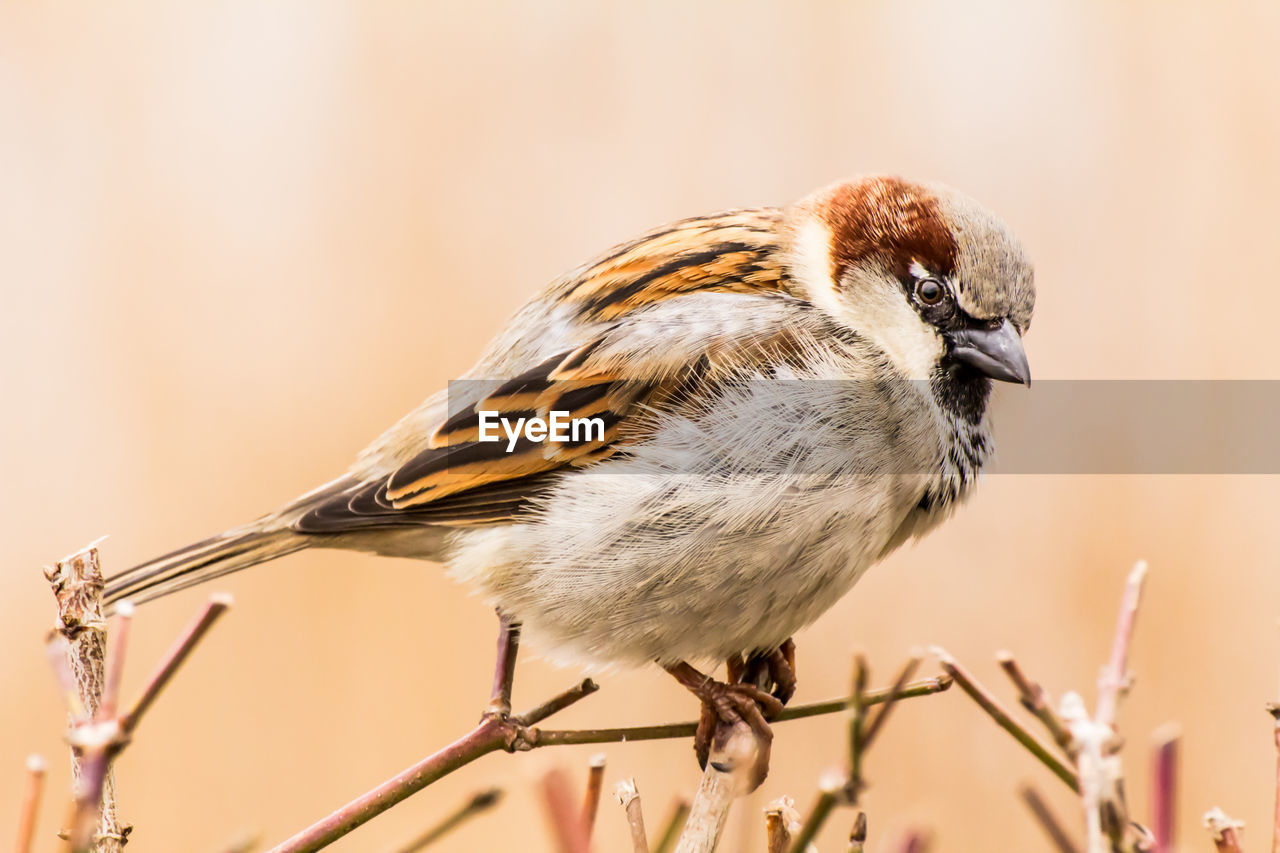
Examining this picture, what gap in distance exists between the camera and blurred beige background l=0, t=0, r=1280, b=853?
9.87 ft

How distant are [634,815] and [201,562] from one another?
1.29m

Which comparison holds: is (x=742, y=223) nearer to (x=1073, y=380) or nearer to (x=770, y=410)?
(x=770, y=410)

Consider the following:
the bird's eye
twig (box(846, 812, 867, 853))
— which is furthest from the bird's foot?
twig (box(846, 812, 867, 853))

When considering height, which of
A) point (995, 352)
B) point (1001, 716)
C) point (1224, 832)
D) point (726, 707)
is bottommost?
point (726, 707)

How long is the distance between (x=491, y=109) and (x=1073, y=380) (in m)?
1.81

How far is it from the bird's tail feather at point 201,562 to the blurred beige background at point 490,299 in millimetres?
808

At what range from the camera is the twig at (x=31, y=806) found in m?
0.66

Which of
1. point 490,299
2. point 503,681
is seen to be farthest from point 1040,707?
point 490,299

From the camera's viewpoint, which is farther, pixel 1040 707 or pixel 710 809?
pixel 710 809

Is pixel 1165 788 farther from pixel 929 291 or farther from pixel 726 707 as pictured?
pixel 929 291

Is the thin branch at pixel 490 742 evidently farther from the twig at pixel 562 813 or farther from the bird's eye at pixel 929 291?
the bird's eye at pixel 929 291

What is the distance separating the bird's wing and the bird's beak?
26cm

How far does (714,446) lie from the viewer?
1909 millimetres

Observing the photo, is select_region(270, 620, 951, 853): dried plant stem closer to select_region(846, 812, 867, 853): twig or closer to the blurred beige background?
A: select_region(846, 812, 867, 853): twig
